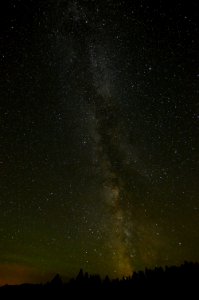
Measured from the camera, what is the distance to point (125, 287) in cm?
4575

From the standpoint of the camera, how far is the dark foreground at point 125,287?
4094 cm

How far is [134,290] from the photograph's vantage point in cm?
4419

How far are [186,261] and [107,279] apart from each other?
12.5 meters

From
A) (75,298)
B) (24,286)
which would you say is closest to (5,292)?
(24,286)

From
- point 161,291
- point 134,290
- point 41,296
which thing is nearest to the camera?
point 161,291

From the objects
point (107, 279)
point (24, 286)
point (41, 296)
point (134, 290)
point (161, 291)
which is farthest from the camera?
point (24, 286)

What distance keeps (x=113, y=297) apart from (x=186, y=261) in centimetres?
1310

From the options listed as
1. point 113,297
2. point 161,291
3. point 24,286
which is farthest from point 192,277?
point 24,286

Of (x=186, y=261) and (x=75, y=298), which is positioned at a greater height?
(x=186, y=261)

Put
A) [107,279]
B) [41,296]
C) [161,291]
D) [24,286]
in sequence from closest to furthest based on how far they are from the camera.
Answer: [161,291], [41,296], [107,279], [24,286]

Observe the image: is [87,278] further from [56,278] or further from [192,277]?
[192,277]

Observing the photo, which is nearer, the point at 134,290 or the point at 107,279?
the point at 134,290

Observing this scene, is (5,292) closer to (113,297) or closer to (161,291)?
(113,297)

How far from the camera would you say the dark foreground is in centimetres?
4094
